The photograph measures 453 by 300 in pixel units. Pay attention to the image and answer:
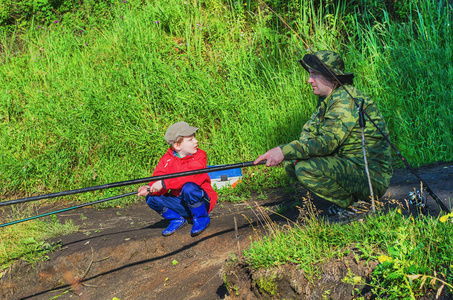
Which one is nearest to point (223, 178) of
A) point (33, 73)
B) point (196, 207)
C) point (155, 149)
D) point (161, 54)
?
point (155, 149)

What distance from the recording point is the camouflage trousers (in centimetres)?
365

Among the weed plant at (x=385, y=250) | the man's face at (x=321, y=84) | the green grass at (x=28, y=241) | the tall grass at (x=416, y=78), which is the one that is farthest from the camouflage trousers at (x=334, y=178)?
the green grass at (x=28, y=241)

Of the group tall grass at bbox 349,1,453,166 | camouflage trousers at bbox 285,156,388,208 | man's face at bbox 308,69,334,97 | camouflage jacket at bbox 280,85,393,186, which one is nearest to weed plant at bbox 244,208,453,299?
camouflage trousers at bbox 285,156,388,208

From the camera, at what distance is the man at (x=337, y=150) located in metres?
3.64

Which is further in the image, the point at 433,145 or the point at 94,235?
the point at 433,145

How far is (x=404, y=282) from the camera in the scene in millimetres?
2617

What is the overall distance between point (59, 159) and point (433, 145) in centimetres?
605

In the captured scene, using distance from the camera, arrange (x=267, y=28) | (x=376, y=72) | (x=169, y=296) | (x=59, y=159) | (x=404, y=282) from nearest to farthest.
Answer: (x=404, y=282) < (x=169, y=296) < (x=376, y=72) < (x=59, y=159) < (x=267, y=28)

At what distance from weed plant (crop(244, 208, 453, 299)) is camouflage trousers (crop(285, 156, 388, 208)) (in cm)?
37

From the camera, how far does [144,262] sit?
15.3ft

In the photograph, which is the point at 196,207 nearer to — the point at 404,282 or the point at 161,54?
the point at 404,282

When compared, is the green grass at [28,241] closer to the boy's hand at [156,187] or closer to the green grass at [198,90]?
the boy's hand at [156,187]

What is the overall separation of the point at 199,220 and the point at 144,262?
0.72m

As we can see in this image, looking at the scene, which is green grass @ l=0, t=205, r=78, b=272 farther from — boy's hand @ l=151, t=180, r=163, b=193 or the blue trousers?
boy's hand @ l=151, t=180, r=163, b=193
